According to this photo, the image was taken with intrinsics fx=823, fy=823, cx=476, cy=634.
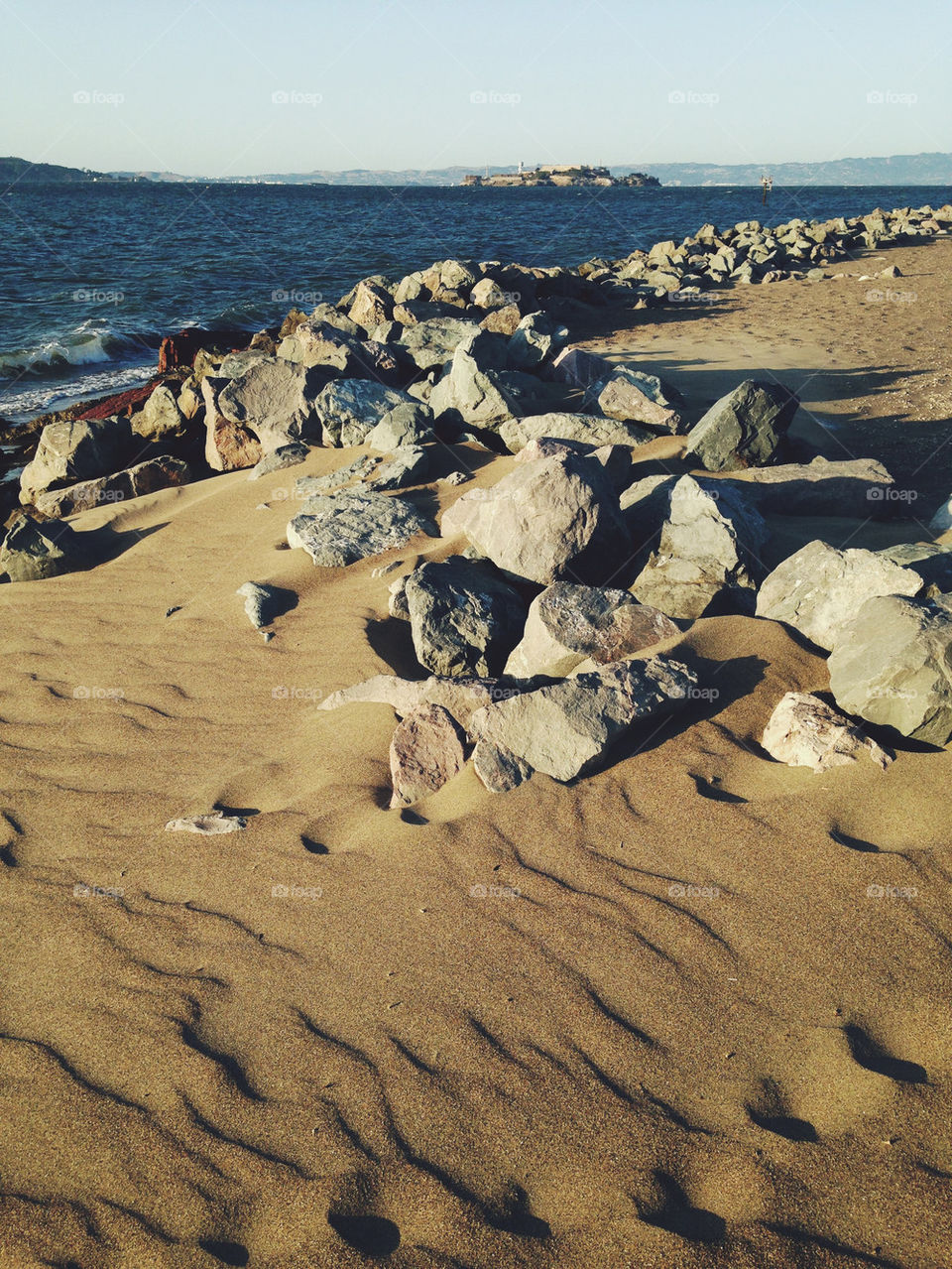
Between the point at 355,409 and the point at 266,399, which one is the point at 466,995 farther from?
the point at 266,399

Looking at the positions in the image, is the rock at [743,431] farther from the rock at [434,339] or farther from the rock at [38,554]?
the rock at [38,554]

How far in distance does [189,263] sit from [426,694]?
27004 mm

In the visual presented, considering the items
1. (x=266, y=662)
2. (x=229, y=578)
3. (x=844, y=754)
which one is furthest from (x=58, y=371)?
(x=844, y=754)

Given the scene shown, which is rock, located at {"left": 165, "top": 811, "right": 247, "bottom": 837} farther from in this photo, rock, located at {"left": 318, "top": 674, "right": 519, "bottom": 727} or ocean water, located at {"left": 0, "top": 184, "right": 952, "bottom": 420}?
ocean water, located at {"left": 0, "top": 184, "right": 952, "bottom": 420}

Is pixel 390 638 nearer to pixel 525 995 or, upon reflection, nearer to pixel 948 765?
pixel 525 995

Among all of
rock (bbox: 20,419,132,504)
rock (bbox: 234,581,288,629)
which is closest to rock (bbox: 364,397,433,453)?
rock (bbox: 234,581,288,629)

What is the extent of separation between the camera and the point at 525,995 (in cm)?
282

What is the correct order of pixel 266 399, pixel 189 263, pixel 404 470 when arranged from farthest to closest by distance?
pixel 189 263 → pixel 266 399 → pixel 404 470

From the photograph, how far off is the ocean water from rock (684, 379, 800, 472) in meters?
10.9

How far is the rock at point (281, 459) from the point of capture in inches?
305

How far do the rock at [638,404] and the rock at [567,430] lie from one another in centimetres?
40

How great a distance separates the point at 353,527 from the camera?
6.20 meters

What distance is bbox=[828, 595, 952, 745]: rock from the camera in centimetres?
357

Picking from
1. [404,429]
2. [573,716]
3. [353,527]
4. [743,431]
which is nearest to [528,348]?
[404,429]
